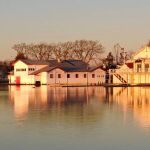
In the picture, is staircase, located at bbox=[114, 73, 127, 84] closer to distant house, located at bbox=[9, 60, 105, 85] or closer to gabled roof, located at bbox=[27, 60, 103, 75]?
distant house, located at bbox=[9, 60, 105, 85]

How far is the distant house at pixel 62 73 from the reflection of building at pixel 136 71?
6.49 meters

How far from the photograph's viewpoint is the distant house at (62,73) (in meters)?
77.2

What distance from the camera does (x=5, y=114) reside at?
81.0 ft

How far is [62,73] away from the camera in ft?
253

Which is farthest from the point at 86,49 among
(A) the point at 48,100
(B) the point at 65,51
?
(A) the point at 48,100

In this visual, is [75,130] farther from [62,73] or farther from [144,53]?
[62,73]

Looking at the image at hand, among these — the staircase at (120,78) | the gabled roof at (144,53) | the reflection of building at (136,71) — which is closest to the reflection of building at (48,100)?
the reflection of building at (136,71)

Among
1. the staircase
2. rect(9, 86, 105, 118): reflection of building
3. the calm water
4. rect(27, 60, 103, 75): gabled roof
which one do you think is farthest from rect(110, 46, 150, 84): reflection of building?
the calm water

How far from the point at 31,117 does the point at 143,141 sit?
26.9 ft

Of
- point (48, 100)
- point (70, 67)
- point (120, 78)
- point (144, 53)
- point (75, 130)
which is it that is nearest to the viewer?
point (75, 130)

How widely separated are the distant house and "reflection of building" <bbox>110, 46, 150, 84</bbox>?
21.3 feet

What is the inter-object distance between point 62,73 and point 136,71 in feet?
48.3

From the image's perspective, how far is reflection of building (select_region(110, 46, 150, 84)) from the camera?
65.6 meters

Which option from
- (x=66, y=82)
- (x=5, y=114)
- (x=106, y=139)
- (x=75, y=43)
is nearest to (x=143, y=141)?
(x=106, y=139)
